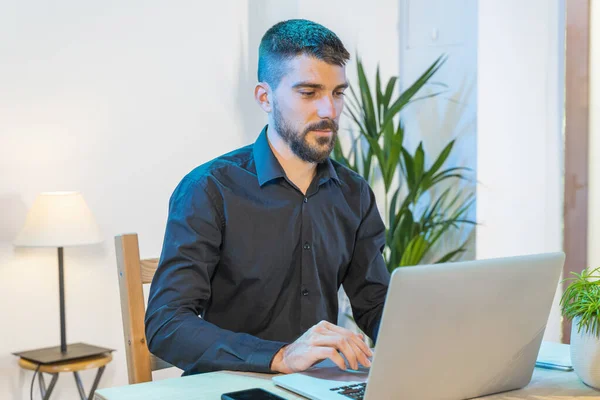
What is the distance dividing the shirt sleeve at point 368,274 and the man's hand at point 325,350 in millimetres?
450

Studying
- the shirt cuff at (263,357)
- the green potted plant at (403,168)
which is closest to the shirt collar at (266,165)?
the shirt cuff at (263,357)

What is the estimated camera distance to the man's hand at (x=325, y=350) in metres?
1.28

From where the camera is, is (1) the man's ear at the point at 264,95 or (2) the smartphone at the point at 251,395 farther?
(1) the man's ear at the point at 264,95

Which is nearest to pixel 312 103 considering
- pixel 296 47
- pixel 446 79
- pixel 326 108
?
pixel 326 108

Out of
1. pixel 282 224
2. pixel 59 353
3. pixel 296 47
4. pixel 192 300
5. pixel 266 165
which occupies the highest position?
pixel 296 47

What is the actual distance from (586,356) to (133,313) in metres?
0.86

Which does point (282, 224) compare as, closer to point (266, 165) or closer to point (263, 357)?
point (266, 165)

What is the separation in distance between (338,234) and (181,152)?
2024mm

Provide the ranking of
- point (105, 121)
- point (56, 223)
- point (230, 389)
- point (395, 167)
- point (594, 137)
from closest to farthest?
point (230, 389)
point (594, 137)
point (56, 223)
point (105, 121)
point (395, 167)

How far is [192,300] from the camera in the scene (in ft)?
5.04

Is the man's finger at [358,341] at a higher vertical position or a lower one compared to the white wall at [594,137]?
lower

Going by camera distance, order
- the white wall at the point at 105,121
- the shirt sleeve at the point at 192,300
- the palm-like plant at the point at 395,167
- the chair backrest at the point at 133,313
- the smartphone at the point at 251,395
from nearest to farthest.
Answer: the smartphone at the point at 251,395 < the shirt sleeve at the point at 192,300 < the chair backrest at the point at 133,313 < the white wall at the point at 105,121 < the palm-like plant at the point at 395,167

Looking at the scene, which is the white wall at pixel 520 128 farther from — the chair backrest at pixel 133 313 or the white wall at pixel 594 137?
the chair backrest at pixel 133 313

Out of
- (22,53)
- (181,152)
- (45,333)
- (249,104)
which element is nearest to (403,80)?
(249,104)
